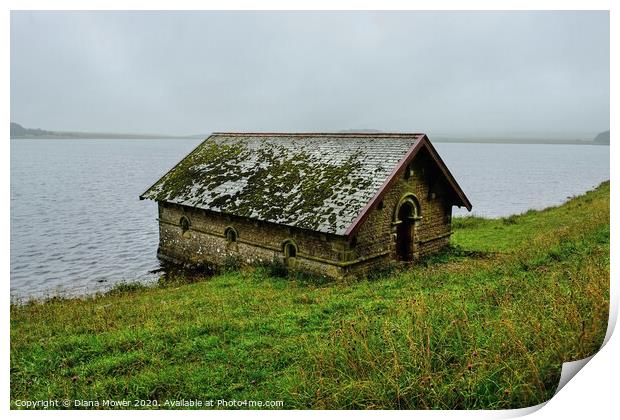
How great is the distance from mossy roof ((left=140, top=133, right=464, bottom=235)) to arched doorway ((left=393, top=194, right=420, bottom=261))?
1944 mm

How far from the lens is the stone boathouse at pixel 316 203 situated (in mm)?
13117

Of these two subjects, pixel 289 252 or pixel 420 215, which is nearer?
pixel 289 252

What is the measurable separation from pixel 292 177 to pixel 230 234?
3029 mm

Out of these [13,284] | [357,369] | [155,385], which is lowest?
[13,284]

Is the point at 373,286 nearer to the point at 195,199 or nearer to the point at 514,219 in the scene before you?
the point at 195,199

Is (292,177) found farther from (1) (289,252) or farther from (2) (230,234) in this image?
(2) (230,234)

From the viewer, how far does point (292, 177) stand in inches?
616

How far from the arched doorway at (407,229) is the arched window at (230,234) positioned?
560 centimetres

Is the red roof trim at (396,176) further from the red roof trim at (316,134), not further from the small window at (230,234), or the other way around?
the small window at (230,234)

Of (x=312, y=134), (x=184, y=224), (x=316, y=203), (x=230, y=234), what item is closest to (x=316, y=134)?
(x=312, y=134)

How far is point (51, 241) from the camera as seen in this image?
2256cm

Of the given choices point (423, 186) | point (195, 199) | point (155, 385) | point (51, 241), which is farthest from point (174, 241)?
point (155, 385)

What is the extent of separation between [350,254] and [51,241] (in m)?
16.8

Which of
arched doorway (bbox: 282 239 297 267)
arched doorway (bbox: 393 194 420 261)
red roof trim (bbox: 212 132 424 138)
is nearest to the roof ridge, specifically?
red roof trim (bbox: 212 132 424 138)
